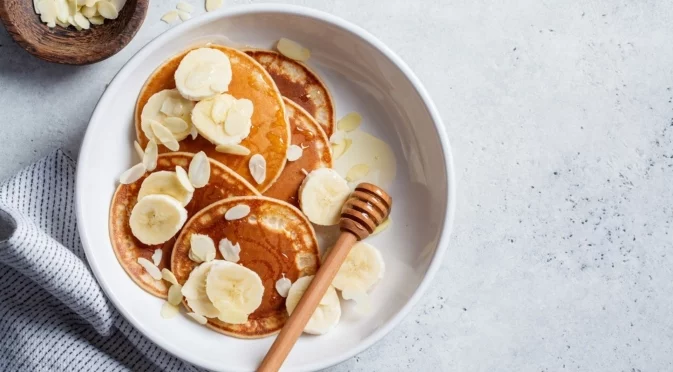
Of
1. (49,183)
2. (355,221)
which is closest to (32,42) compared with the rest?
(49,183)

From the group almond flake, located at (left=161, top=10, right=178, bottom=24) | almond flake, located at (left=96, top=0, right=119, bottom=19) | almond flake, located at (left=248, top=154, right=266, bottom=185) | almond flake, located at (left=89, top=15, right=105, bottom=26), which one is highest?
almond flake, located at (left=161, top=10, right=178, bottom=24)

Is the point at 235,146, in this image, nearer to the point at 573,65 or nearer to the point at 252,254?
the point at 252,254

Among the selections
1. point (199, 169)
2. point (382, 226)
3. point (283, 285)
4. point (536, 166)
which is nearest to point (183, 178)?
point (199, 169)

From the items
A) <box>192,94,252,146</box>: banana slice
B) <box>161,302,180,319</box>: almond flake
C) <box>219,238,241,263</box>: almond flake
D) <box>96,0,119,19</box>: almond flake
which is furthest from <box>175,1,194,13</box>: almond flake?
<box>161,302,180,319</box>: almond flake

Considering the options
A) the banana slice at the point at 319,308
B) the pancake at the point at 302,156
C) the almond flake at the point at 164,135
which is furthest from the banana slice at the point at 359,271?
the almond flake at the point at 164,135

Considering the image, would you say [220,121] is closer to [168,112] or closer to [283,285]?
[168,112]

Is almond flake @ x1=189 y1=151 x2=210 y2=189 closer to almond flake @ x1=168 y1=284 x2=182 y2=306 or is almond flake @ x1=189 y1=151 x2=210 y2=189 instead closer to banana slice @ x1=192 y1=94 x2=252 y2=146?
banana slice @ x1=192 y1=94 x2=252 y2=146
